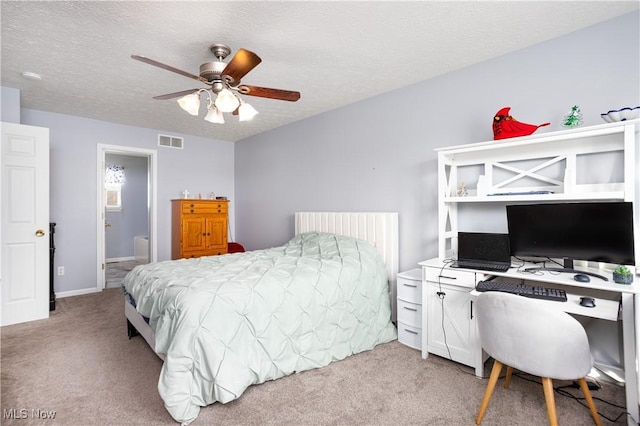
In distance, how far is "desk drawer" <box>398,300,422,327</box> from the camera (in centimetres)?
277

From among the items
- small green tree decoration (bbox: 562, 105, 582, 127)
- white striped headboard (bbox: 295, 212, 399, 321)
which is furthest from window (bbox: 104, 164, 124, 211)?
small green tree decoration (bbox: 562, 105, 582, 127)

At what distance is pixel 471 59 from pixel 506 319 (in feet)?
7.19

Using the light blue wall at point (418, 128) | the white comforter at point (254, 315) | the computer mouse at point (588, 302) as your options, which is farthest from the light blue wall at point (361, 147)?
the computer mouse at point (588, 302)

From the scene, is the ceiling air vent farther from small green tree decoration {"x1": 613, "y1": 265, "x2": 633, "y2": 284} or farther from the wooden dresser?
small green tree decoration {"x1": 613, "y1": 265, "x2": 633, "y2": 284}

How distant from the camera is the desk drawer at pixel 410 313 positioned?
277 centimetres

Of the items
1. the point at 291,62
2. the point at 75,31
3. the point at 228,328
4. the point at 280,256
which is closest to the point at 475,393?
the point at 228,328

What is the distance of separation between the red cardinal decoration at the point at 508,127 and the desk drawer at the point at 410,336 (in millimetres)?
1724

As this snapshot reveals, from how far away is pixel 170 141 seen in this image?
526 centimetres

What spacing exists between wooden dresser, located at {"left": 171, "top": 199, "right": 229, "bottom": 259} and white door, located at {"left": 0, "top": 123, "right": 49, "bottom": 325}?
1.66 meters

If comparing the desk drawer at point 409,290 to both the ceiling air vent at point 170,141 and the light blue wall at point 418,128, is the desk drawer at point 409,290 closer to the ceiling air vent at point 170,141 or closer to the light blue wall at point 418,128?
the light blue wall at point 418,128

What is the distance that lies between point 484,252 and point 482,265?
129mm

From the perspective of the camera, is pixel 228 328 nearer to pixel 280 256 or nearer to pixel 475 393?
pixel 280 256

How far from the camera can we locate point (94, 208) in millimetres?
4578

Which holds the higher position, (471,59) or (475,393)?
(471,59)
